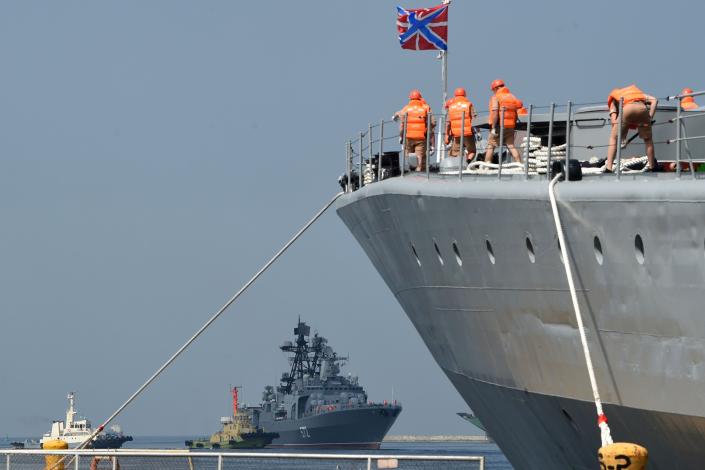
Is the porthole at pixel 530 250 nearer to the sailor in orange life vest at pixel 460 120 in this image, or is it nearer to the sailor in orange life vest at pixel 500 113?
the sailor in orange life vest at pixel 500 113

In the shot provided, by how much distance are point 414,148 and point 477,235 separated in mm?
3793

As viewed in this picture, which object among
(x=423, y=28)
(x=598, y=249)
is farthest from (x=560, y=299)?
(x=423, y=28)

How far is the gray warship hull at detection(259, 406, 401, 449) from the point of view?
110750 millimetres

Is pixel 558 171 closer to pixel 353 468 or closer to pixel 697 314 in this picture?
pixel 697 314

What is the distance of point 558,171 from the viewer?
47.5 ft

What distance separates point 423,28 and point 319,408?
3706 inches

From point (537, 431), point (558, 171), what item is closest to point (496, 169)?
point (558, 171)

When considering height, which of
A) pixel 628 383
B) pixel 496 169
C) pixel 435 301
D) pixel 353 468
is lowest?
pixel 353 468

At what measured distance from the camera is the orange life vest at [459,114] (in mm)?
18125

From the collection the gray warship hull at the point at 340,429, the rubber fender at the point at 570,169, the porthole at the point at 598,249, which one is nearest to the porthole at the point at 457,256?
the rubber fender at the point at 570,169

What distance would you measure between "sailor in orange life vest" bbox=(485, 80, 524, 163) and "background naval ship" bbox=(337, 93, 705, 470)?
1.71ft

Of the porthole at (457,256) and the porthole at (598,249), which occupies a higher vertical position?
the porthole at (457,256)

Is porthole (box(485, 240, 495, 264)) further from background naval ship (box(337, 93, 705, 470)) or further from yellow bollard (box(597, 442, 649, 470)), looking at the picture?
yellow bollard (box(597, 442, 649, 470))

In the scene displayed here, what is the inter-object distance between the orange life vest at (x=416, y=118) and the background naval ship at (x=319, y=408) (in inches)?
3637
